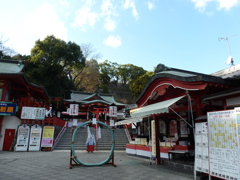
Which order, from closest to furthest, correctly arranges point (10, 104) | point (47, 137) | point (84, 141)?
point (10, 104) → point (47, 137) → point (84, 141)

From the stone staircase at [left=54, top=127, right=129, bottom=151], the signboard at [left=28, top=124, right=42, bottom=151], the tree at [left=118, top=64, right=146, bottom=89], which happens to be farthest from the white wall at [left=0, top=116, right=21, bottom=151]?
the tree at [left=118, top=64, right=146, bottom=89]

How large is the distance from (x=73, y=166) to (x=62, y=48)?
2787cm

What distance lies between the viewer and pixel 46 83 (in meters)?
29.7

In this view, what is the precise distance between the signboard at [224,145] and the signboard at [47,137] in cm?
1391

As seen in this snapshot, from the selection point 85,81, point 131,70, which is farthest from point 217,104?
point 131,70

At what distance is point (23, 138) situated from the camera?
14.8m

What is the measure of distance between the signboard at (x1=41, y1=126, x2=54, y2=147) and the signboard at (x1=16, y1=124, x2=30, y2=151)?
133 centimetres

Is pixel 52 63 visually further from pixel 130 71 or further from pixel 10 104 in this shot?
pixel 130 71

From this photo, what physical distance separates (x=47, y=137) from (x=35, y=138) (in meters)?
0.99

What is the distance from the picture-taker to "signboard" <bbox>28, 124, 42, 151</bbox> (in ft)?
49.1

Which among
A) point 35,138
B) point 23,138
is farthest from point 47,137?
point 23,138

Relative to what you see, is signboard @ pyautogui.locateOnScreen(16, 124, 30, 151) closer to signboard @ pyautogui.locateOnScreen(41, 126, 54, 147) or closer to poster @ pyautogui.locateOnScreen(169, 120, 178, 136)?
signboard @ pyautogui.locateOnScreen(41, 126, 54, 147)

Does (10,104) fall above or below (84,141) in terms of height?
above

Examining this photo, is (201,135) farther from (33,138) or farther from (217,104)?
(33,138)
